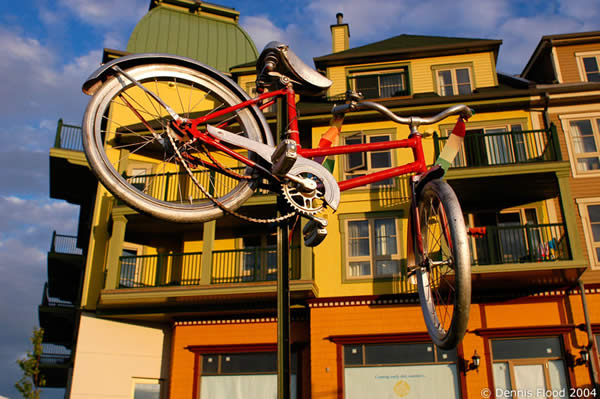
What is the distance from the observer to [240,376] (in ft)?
58.2

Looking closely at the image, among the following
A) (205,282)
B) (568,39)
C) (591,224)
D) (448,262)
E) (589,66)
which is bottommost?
(448,262)

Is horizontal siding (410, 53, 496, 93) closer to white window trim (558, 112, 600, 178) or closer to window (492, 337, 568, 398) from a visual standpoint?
white window trim (558, 112, 600, 178)

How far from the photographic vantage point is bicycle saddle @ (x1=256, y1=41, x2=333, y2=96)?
24.2ft

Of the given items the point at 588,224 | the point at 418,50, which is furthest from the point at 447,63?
the point at 588,224

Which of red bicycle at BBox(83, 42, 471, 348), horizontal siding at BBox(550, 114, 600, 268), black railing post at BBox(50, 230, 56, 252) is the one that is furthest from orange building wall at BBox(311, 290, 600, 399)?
black railing post at BBox(50, 230, 56, 252)

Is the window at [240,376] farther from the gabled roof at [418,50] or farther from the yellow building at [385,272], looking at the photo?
the gabled roof at [418,50]

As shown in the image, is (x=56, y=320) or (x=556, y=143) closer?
(x=556, y=143)

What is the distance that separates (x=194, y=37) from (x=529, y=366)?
1944cm

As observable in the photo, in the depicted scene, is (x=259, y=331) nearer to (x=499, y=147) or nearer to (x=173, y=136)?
(x=499, y=147)

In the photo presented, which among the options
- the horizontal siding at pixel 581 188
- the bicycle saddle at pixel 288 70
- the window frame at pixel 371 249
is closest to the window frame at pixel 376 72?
the window frame at pixel 371 249

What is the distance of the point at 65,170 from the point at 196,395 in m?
10.1

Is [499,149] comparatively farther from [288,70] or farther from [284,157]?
[284,157]

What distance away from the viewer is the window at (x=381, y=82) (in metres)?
21.6

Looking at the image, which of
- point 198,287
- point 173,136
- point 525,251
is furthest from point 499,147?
point 173,136
